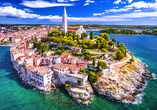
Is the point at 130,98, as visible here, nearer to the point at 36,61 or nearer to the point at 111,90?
the point at 111,90

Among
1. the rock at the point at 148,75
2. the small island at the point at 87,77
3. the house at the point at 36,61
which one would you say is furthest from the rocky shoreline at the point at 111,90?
the house at the point at 36,61

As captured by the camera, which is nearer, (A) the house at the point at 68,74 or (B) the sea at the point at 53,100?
(B) the sea at the point at 53,100

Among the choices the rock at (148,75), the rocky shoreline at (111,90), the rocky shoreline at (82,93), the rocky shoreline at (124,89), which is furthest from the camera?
the rock at (148,75)

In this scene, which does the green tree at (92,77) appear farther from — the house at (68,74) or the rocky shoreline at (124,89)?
the house at (68,74)

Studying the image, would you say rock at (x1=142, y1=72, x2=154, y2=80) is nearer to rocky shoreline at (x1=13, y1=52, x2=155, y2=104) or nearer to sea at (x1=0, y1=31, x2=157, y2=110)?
sea at (x1=0, y1=31, x2=157, y2=110)

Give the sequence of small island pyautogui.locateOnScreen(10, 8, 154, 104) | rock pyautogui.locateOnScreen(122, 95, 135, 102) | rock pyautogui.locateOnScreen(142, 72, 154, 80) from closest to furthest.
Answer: rock pyautogui.locateOnScreen(122, 95, 135, 102)
small island pyautogui.locateOnScreen(10, 8, 154, 104)
rock pyautogui.locateOnScreen(142, 72, 154, 80)

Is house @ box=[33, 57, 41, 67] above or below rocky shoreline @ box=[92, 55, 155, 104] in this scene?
above

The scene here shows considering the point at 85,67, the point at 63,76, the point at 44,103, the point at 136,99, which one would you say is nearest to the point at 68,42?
the point at 85,67

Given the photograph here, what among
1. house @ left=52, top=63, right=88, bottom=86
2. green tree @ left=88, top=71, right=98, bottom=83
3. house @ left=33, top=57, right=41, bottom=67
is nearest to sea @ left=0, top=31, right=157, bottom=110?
house @ left=52, top=63, right=88, bottom=86

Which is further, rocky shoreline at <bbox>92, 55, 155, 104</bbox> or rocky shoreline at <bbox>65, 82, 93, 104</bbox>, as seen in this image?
rocky shoreline at <bbox>92, 55, 155, 104</bbox>

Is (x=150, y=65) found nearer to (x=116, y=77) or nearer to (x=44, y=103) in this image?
(x=116, y=77)

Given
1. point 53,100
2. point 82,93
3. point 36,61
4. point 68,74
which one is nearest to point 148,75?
point 82,93
